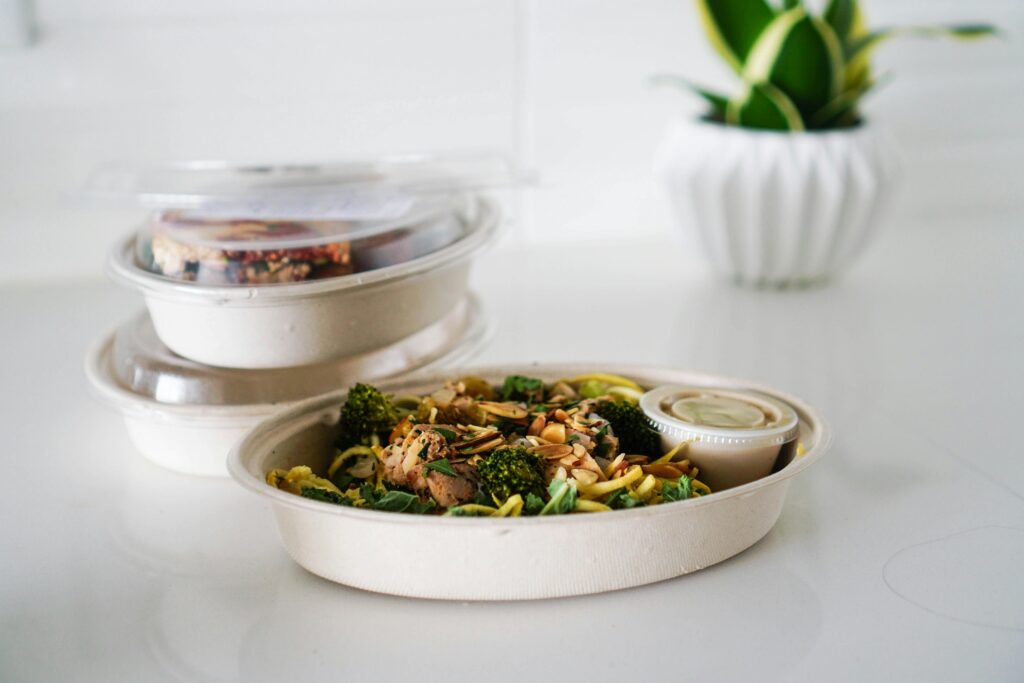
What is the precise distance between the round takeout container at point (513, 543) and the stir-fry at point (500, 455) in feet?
0.09

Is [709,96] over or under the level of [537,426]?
over

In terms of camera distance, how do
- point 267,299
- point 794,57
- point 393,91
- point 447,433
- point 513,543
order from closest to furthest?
point 513,543
point 447,433
point 267,299
point 794,57
point 393,91

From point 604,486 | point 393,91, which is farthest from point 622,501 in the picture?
point 393,91

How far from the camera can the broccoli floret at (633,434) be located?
35.0 inches

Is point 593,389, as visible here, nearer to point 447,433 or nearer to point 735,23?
point 447,433

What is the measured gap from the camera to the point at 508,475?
0.78 m

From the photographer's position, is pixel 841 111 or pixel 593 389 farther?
pixel 841 111

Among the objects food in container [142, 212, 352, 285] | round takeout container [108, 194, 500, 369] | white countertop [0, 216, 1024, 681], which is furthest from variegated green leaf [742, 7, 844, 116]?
food in container [142, 212, 352, 285]

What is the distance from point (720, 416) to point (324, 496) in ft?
1.07

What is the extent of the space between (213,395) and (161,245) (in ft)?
0.51

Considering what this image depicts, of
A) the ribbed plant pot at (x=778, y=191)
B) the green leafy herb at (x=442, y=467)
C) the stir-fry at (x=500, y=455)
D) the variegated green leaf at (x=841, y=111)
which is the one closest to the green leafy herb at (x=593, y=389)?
the stir-fry at (x=500, y=455)

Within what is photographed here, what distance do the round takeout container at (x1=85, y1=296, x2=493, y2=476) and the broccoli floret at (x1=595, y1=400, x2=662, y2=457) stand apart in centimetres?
21

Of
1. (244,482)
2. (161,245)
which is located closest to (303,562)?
(244,482)

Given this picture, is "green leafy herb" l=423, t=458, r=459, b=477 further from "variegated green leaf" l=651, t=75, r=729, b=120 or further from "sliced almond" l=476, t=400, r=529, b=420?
"variegated green leaf" l=651, t=75, r=729, b=120
